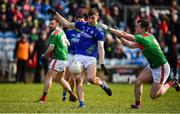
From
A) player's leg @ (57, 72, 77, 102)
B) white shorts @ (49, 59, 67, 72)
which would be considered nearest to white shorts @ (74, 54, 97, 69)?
player's leg @ (57, 72, 77, 102)

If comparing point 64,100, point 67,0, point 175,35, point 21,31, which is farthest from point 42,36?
point 64,100

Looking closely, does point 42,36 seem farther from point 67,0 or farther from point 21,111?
point 21,111

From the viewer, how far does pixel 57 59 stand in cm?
1900

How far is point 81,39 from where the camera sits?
56.1 feet

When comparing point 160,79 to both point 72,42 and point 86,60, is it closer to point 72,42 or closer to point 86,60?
point 86,60

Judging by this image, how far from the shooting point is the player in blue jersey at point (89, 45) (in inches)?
652

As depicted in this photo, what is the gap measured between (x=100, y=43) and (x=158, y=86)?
178 cm

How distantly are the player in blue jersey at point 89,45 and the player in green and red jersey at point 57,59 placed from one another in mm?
1800

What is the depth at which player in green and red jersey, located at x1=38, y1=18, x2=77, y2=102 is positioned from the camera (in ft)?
61.4

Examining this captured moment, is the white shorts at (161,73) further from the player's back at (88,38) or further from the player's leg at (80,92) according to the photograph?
the player's leg at (80,92)

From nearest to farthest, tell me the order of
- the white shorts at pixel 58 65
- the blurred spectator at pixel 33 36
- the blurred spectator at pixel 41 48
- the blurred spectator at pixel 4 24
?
the white shorts at pixel 58 65 < the blurred spectator at pixel 41 48 < the blurred spectator at pixel 33 36 < the blurred spectator at pixel 4 24

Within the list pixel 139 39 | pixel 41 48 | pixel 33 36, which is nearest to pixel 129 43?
pixel 139 39

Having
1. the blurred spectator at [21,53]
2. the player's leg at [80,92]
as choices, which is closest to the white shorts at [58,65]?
the player's leg at [80,92]

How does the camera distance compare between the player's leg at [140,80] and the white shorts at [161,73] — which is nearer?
the white shorts at [161,73]
